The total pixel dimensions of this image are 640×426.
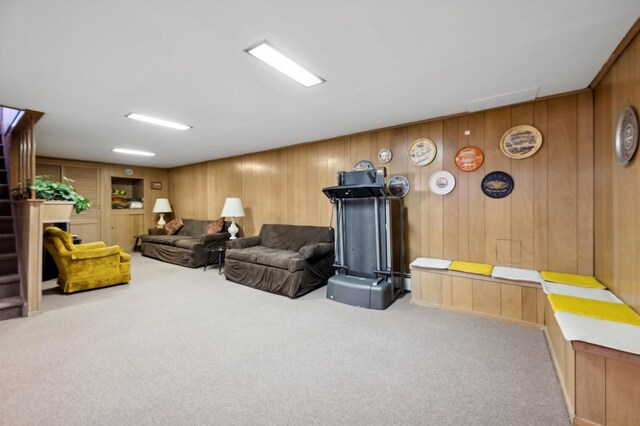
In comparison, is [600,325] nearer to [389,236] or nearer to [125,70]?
[389,236]

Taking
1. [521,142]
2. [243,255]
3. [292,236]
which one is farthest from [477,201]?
[243,255]

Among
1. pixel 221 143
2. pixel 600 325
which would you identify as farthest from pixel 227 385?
pixel 221 143

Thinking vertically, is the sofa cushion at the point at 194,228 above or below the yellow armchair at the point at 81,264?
above

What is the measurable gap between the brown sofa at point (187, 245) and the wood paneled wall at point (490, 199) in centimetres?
201

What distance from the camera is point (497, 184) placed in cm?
323

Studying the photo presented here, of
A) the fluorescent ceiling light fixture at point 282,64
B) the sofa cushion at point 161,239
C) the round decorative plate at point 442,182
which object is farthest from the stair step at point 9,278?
the round decorative plate at point 442,182

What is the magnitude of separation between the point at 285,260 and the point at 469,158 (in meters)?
2.75

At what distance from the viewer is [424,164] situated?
372 cm

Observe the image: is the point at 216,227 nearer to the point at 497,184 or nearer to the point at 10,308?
the point at 10,308

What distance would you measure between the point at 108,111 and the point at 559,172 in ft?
17.2

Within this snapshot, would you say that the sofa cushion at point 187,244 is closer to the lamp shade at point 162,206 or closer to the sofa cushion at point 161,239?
the sofa cushion at point 161,239

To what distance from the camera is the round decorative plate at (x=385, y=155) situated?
4.03m

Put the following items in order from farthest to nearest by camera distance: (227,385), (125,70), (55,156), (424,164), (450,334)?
1. (55,156)
2. (424,164)
3. (450,334)
4. (125,70)
5. (227,385)

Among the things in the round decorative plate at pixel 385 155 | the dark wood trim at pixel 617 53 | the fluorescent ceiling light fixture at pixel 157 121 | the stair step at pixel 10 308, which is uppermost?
the fluorescent ceiling light fixture at pixel 157 121
